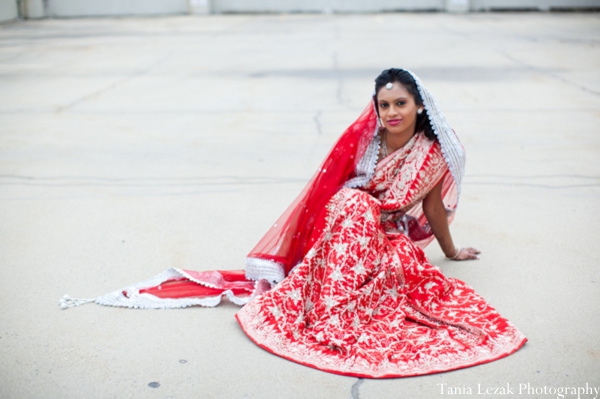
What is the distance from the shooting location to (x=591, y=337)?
299cm

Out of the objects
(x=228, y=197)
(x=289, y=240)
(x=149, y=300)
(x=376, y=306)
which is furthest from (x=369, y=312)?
(x=228, y=197)

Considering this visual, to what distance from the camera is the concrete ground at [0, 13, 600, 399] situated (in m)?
2.78

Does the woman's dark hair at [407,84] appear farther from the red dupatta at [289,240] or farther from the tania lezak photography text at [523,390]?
the tania lezak photography text at [523,390]

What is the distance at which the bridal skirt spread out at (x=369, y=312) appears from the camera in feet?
9.21

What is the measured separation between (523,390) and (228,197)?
10.1 feet

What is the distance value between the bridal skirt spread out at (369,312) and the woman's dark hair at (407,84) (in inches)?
19.6

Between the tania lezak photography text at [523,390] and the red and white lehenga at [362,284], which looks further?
the red and white lehenga at [362,284]

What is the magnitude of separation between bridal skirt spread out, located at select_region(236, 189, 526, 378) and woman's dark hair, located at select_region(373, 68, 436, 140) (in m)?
0.50

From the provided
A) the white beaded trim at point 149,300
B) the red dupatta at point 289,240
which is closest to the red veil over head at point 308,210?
the red dupatta at point 289,240

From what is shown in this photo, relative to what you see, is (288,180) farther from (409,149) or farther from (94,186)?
(409,149)

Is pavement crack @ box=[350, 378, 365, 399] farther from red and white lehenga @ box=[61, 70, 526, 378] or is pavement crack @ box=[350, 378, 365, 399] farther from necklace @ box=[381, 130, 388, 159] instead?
necklace @ box=[381, 130, 388, 159]

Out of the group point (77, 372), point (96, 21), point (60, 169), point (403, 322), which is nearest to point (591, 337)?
point (403, 322)

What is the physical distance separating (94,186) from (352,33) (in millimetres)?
12286

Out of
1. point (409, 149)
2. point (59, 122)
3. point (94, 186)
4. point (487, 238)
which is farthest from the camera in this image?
point (59, 122)
